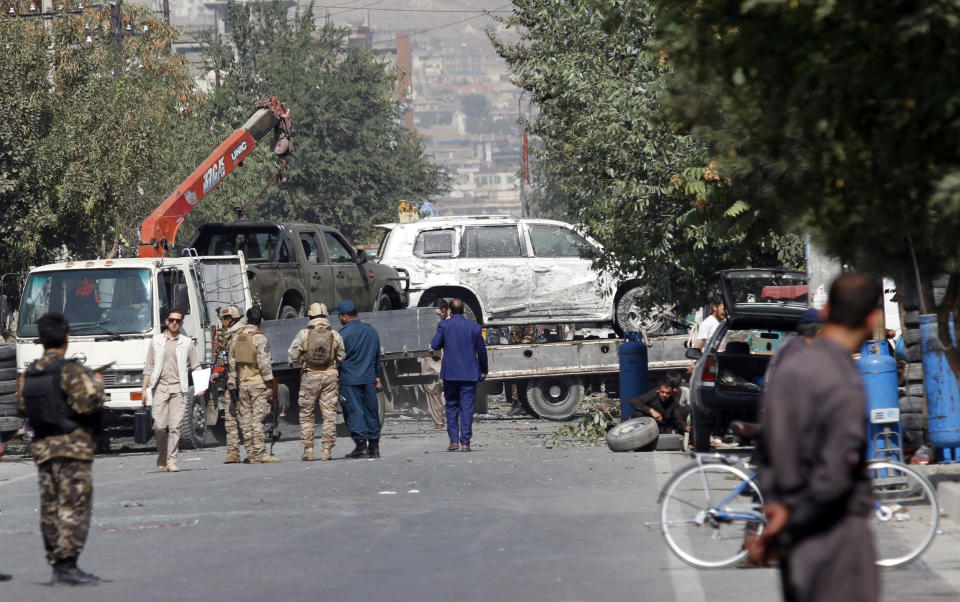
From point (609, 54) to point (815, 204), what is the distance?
48.8 ft

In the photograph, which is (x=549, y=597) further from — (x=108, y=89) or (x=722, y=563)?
(x=108, y=89)

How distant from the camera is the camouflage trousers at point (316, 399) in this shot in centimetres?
1612

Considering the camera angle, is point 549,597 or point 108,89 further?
point 108,89

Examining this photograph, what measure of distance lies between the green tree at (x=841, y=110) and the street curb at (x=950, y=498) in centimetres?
248

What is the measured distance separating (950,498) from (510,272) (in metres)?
13.9

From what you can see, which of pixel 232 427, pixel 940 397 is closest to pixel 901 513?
pixel 940 397

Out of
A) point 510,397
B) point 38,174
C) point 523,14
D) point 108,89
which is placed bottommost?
point 510,397

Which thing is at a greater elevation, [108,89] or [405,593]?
[108,89]

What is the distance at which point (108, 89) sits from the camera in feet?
103

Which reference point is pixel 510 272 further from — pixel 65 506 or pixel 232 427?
pixel 65 506

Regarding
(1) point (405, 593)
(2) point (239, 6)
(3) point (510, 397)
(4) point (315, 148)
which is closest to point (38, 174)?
(3) point (510, 397)

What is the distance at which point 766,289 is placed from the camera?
1736 centimetres

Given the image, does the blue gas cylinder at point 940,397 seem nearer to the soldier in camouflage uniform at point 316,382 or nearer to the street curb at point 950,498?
the street curb at point 950,498

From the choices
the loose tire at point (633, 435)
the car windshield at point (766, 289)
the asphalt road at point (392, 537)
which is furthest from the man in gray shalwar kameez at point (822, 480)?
the loose tire at point (633, 435)
